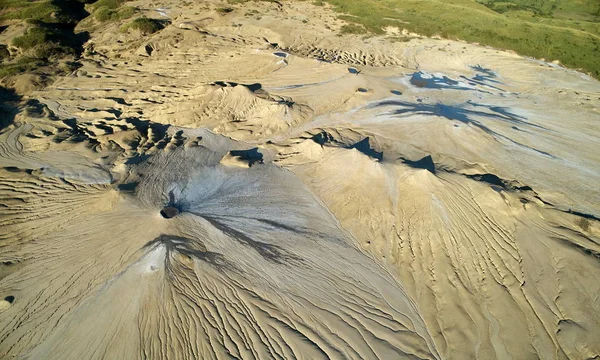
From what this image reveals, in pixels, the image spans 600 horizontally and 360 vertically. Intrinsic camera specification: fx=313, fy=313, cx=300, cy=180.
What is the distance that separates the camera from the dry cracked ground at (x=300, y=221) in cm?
972

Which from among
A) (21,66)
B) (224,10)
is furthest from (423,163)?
Answer: (21,66)

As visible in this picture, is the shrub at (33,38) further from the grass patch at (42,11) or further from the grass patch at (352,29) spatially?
the grass patch at (352,29)

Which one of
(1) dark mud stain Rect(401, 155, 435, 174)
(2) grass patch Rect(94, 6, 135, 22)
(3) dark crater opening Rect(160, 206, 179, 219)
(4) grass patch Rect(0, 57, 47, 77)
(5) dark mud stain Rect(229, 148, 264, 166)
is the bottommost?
(3) dark crater opening Rect(160, 206, 179, 219)

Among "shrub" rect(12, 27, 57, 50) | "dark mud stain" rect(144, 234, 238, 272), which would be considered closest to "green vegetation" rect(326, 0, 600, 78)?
"shrub" rect(12, 27, 57, 50)

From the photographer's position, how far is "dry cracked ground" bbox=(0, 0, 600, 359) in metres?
9.72

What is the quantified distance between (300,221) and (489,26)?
130ft

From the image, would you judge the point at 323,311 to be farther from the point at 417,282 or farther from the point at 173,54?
the point at 173,54

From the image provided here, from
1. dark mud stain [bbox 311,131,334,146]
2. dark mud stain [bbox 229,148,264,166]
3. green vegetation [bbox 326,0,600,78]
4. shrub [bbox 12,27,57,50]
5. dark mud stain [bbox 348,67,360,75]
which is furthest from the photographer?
green vegetation [bbox 326,0,600,78]

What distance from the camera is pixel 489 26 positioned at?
38.4m

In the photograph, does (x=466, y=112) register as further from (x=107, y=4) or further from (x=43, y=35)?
(x=107, y=4)

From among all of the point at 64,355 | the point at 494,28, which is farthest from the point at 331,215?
the point at 494,28

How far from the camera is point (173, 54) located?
28359 mm

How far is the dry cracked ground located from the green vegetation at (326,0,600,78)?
42.0 feet

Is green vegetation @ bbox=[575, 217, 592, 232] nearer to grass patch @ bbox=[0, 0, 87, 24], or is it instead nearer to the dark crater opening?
the dark crater opening
